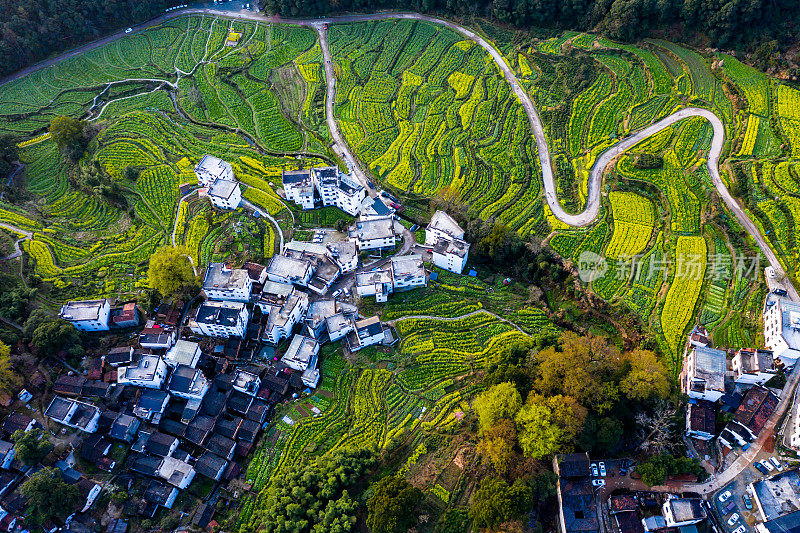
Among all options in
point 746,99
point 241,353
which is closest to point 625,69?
point 746,99

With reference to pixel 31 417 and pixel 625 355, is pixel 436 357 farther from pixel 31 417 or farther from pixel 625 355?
pixel 31 417

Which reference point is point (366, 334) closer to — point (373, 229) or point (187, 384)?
point (373, 229)

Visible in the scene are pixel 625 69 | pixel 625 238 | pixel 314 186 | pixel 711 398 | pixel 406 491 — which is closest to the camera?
pixel 406 491

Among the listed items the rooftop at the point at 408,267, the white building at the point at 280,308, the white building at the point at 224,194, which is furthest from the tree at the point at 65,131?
the rooftop at the point at 408,267

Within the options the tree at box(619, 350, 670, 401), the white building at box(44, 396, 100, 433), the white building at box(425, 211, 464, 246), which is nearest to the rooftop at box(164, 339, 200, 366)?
the white building at box(44, 396, 100, 433)

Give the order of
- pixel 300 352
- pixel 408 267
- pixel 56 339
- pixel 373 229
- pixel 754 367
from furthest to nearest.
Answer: pixel 373 229
pixel 408 267
pixel 300 352
pixel 56 339
pixel 754 367

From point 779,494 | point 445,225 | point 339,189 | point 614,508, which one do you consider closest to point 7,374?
point 339,189
